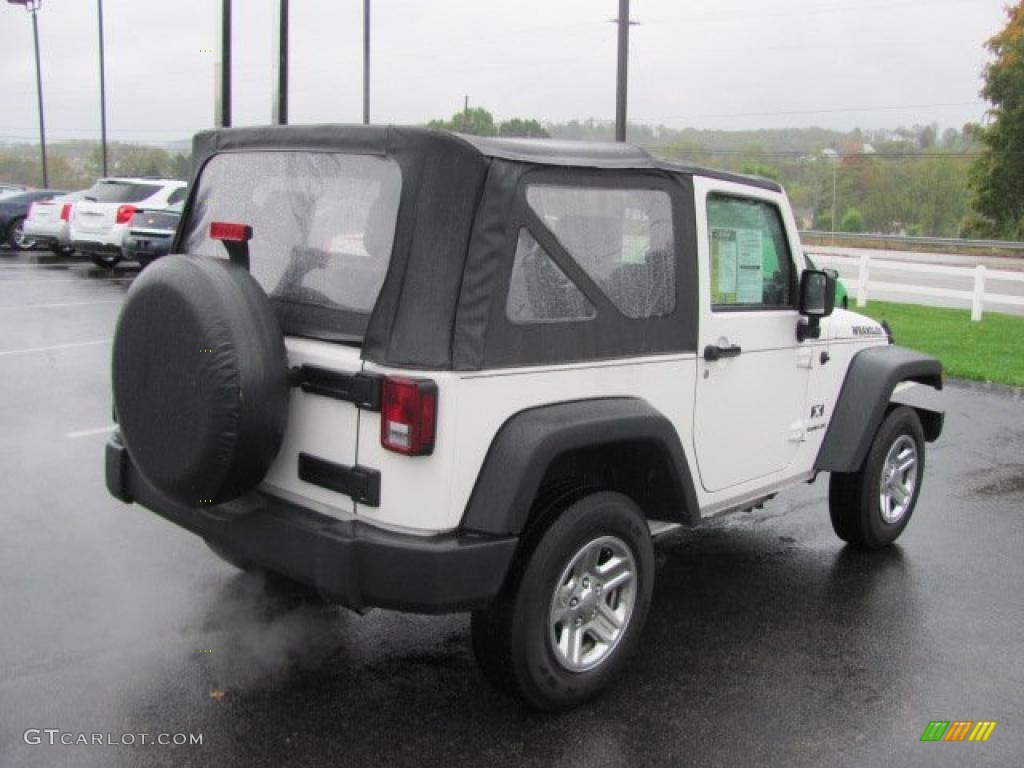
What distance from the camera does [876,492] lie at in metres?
5.22

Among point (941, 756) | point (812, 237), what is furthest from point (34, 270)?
point (812, 237)

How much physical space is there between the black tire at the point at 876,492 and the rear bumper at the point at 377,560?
103 inches

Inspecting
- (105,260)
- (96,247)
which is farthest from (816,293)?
(105,260)

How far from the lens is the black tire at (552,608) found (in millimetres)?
3375

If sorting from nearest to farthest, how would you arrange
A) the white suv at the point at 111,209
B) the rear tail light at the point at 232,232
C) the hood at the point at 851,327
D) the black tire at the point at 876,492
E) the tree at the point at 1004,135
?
the rear tail light at the point at 232,232
the hood at the point at 851,327
the black tire at the point at 876,492
the white suv at the point at 111,209
the tree at the point at 1004,135

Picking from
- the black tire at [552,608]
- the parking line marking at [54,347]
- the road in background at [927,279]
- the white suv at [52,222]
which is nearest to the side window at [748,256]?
the black tire at [552,608]

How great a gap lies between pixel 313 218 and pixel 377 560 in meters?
1.28

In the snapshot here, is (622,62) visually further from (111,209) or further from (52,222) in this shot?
(52,222)

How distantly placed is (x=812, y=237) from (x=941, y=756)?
184 ft

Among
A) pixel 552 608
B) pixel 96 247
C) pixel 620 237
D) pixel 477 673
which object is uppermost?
pixel 620 237

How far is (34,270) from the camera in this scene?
62.5ft

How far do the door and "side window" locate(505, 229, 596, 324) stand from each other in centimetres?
74

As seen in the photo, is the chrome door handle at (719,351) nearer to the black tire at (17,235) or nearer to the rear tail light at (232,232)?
the rear tail light at (232,232)

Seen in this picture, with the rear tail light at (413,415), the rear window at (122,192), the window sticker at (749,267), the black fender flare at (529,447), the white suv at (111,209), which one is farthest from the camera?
the rear window at (122,192)
